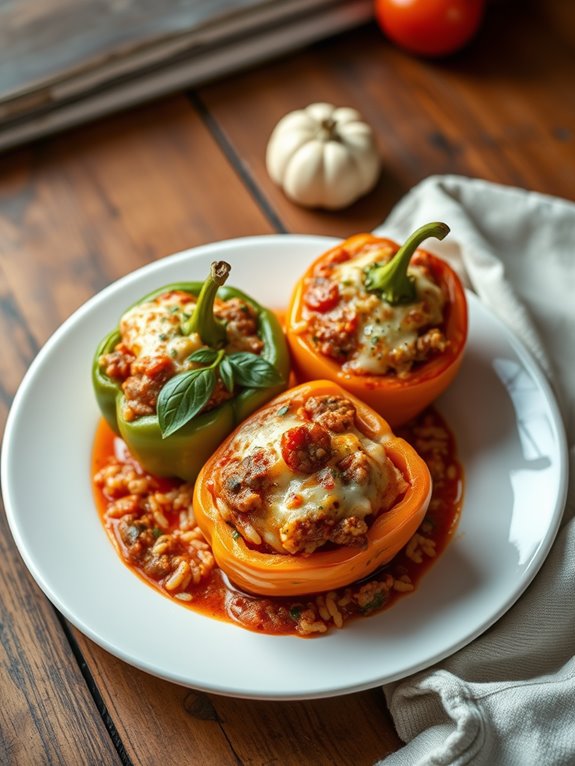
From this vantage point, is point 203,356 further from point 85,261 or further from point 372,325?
point 85,261

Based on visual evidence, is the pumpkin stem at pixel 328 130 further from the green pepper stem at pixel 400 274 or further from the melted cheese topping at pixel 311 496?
the melted cheese topping at pixel 311 496

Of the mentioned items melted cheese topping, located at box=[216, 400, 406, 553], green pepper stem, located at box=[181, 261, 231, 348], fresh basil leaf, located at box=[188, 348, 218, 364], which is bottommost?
melted cheese topping, located at box=[216, 400, 406, 553]

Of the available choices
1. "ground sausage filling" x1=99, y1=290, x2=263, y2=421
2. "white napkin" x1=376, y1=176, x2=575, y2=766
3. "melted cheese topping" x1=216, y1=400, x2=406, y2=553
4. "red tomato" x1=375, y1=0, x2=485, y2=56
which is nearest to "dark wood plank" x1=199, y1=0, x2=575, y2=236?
"red tomato" x1=375, y1=0, x2=485, y2=56

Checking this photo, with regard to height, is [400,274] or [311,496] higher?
[400,274]

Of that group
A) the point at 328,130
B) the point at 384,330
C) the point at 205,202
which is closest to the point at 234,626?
the point at 384,330

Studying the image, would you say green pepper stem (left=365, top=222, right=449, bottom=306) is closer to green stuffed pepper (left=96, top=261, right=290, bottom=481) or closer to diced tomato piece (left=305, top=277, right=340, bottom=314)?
diced tomato piece (left=305, top=277, right=340, bottom=314)
